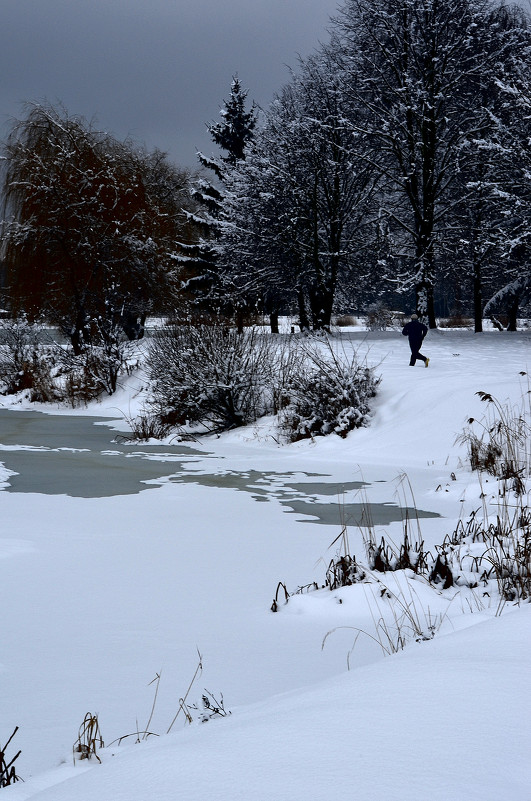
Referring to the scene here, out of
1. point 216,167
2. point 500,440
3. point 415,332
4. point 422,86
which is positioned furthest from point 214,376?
point 216,167

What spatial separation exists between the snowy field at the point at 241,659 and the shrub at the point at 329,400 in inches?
147

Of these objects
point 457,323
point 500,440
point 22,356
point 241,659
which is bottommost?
point 241,659

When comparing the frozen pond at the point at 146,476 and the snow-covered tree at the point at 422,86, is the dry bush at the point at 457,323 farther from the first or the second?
the frozen pond at the point at 146,476

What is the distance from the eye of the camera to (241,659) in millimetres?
4164

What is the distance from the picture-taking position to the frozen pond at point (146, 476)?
9016 mm

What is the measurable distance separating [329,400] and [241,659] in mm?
11006

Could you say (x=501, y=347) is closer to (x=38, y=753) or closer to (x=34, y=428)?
(x=34, y=428)

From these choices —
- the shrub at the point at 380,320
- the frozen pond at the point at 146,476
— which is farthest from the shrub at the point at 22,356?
the shrub at the point at 380,320

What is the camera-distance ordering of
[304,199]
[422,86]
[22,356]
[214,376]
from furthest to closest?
[304,199], [22,356], [422,86], [214,376]

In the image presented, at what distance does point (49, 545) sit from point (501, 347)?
59.7 feet

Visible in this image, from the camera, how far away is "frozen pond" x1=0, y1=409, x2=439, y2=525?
9.02 m

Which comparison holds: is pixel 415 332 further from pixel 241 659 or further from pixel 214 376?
pixel 241 659

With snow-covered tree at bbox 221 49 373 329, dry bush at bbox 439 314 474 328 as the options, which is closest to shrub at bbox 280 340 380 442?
snow-covered tree at bbox 221 49 373 329

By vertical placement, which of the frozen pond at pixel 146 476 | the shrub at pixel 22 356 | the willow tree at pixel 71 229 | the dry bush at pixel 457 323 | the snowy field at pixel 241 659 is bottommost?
the frozen pond at pixel 146 476
